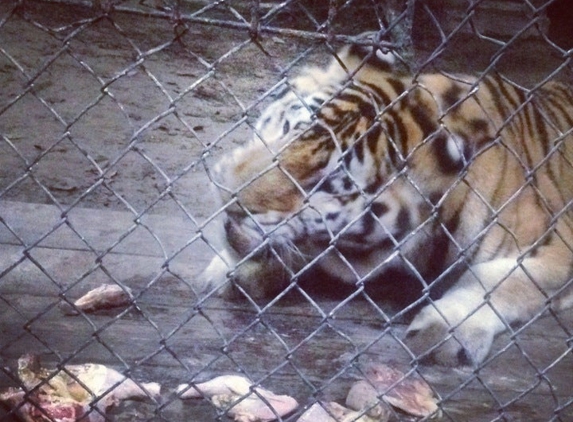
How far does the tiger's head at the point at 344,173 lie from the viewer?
2.13 meters

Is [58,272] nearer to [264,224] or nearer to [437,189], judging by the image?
[264,224]

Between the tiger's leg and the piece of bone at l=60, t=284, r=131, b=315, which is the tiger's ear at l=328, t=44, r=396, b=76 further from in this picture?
the piece of bone at l=60, t=284, r=131, b=315

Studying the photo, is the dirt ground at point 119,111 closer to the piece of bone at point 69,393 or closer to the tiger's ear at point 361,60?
the tiger's ear at point 361,60

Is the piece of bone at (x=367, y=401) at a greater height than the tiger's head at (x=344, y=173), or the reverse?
the tiger's head at (x=344, y=173)

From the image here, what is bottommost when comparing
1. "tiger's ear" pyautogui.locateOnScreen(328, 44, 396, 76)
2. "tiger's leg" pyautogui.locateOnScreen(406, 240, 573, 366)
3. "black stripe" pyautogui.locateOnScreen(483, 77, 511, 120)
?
"tiger's leg" pyautogui.locateOnScreen(406, 240, 573, 366)

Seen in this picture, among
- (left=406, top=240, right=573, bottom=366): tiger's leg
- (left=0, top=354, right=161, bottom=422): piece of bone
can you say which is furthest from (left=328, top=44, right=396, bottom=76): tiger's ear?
(left=0, top=354, right=161, bottom=422): piece of bone

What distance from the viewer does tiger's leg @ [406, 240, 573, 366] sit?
6.98 ft

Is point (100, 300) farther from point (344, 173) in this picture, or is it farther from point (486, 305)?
point (486, 305)

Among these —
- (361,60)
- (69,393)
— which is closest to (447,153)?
(361,60)

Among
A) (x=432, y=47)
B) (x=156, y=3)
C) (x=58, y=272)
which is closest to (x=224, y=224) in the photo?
(x=58, y=272)

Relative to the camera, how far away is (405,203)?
2311mm

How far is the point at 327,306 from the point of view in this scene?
2.38 m

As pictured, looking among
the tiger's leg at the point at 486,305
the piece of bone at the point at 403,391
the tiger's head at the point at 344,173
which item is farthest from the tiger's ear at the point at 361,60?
the piece of bone at the point at 403,391

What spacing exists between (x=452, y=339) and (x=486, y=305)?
176 mm
